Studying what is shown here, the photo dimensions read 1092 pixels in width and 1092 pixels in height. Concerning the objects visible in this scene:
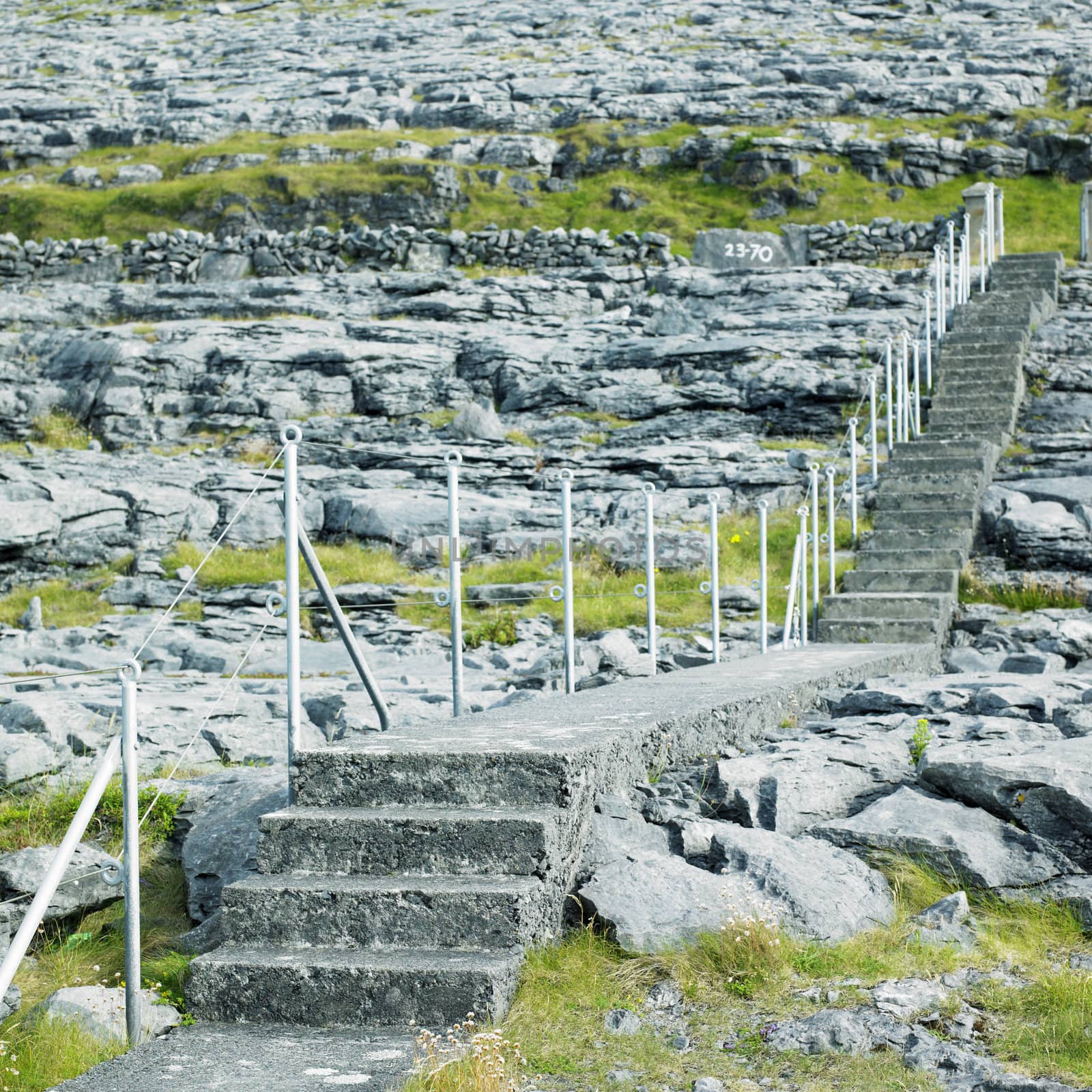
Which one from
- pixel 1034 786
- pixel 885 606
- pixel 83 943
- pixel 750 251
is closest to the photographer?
pixel 1034 786

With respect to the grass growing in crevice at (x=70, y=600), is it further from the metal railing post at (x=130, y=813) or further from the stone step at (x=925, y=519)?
the metal railing post at (x=130, y=813)

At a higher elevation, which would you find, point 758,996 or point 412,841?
point 412,841

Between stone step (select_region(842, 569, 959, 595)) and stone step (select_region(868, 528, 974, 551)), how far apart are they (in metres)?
0.46

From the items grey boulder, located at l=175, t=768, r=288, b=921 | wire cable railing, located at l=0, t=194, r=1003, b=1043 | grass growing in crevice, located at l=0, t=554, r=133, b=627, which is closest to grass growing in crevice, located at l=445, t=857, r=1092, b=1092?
wire cable railing, located at l=0, t=194, r=1003, b=1043

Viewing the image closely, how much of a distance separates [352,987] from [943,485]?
32.6 feet

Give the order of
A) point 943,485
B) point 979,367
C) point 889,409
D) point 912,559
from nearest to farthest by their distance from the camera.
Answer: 1. point 912,559
2. point 943,485
3. point 889,409
4. point 979,367

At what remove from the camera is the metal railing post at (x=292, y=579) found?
169 inches

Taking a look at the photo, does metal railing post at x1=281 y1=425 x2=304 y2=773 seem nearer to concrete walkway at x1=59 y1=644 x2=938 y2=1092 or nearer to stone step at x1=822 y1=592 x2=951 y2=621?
concrete walkway at x1=59 y1=644 x2=938 y2=1092

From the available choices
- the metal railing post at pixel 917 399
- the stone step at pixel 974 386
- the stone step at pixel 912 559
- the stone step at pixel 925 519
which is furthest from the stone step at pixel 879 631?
the stone step at pixel 974 386

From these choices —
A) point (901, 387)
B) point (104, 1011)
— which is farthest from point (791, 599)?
point (104, 1011)

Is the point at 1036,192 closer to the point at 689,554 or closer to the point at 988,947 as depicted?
the point at 689,554

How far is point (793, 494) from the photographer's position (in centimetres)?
1365

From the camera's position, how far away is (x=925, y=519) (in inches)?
464

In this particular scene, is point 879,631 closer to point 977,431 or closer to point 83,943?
point 977,431
